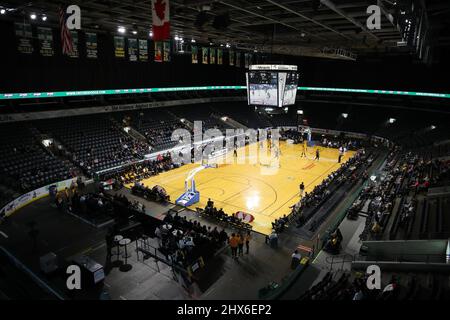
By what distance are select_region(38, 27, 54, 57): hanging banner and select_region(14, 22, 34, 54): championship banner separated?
763mm

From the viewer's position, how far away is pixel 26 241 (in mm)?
13797

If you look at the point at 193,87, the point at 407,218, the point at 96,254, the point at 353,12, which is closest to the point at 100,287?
the point at 96,254

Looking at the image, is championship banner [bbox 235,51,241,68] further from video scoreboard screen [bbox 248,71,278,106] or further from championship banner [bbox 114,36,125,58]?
video scoreboard screen [bbox 248,71,278,106]

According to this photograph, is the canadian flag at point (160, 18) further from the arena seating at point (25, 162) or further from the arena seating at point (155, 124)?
the arena seating at point (155, 124)

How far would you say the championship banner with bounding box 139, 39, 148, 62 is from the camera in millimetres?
30594

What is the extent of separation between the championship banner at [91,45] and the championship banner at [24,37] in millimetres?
4614

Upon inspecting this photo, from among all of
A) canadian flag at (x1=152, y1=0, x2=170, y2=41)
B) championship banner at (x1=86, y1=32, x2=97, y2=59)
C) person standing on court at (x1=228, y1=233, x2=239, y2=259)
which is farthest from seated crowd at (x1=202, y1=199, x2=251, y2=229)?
championship banner at (x1=86, y1=32, x2=97, y2=59)

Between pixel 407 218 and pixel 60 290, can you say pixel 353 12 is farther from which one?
pixel 60 290

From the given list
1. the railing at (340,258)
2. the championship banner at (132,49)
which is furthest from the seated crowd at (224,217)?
the championship banner at (132,49)

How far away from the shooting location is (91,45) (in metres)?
27.0

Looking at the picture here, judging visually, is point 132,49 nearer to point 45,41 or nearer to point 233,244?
point 45,41

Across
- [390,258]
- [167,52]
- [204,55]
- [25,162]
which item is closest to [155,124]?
[167,52]

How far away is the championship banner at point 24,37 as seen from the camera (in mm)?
22016
